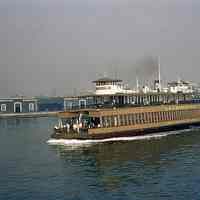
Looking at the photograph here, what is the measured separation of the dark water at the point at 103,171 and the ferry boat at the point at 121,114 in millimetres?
3001

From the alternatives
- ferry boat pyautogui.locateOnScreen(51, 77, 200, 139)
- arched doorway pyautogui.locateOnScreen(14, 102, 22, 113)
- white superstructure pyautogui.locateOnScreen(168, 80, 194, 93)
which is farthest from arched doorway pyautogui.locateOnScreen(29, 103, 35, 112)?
ferry boat pyautogui.locateOnScreen(51, 77, 200, 139)

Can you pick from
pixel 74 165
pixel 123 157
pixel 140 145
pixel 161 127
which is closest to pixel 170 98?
pixel 161 127

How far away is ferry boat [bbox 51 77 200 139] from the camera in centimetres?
4887

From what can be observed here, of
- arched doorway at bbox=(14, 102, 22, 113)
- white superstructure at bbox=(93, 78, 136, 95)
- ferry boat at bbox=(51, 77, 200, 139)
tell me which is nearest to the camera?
ferry boat at bbox=(51, 77, 200, 139)

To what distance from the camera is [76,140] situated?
47438 millimetres

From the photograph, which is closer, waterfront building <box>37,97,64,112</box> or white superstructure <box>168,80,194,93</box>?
white superstructure <box>168,80,194,93</box>

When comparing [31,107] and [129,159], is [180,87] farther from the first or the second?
[31,107]

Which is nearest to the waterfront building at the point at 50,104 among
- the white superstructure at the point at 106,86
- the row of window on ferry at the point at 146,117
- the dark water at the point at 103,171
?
the row of window on ferry at the point at 146,117

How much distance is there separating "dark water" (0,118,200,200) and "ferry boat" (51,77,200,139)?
3001mm

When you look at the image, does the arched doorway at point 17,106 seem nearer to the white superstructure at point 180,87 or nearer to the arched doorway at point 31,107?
the arched doorway at point 31,107

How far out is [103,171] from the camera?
32.4m

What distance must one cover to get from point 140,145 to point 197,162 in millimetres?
11412

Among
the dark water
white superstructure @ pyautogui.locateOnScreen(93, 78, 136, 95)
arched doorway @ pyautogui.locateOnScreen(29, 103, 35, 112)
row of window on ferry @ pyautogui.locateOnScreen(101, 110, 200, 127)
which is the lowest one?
the dark water

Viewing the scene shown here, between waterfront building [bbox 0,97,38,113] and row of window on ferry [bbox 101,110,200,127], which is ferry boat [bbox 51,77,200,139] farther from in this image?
waterfront building [bbox 0,97,38,113]
